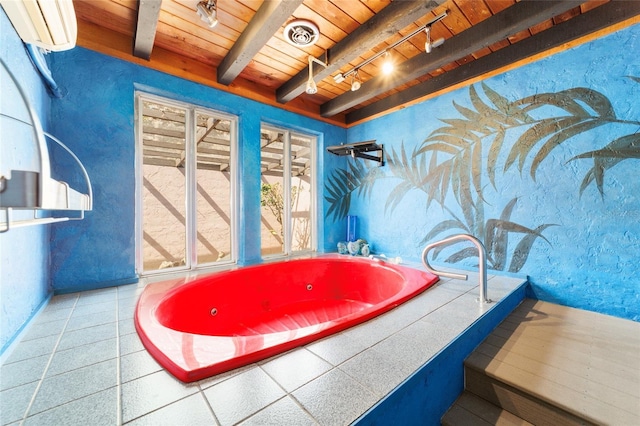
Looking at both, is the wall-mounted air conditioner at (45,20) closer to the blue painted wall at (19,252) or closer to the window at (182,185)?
the blue painted wall at (19,252)

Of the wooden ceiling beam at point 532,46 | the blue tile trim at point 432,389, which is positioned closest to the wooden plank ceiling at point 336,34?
the wooden ceiling beam at point 532,46

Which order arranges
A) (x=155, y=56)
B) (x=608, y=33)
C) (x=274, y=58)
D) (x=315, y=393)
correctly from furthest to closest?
(x=274, y=58) < (x=155, y=56) < (x=608, y=33) < (x=315, y=393)

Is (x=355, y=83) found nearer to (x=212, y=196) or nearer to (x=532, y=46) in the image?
(x=532, y=46)

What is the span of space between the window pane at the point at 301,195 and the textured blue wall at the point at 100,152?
1688mm

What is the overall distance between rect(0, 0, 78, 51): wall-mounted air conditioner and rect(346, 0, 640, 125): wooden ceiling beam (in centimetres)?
266

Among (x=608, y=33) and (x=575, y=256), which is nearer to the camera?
(x=608, y=33)

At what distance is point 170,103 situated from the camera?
2217 millimetres

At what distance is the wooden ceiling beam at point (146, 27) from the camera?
1421mm

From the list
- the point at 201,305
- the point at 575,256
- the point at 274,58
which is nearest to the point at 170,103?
the point at 274,58

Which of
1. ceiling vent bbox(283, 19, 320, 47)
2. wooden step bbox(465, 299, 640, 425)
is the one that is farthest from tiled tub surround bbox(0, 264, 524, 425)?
ceiling vent bbox(283, 19, 320, 47)

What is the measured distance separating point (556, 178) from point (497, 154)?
0.45m

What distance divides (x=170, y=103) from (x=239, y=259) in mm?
1622

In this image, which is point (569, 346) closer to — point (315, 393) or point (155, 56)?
point (315, 393)

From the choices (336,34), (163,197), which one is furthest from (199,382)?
(163,197)
